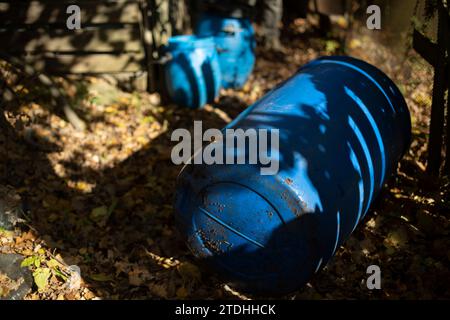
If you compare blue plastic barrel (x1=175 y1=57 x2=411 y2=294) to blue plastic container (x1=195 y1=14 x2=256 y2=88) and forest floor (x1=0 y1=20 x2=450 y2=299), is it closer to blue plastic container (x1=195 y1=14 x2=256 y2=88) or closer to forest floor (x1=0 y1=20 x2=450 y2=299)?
forest floor (x1=0 y1=20 x2=450 y2=299)

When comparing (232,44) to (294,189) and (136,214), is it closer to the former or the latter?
(136,214)

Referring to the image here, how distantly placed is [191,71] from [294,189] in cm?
370

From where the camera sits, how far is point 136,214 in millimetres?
4652

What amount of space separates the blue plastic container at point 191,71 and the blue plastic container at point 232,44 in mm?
463

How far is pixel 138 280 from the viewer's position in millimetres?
3949

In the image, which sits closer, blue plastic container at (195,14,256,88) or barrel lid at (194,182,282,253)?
barrel lid at (194,182,282,253)

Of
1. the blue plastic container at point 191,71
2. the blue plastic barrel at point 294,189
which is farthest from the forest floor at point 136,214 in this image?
the blue plastic barrel at point 294,189

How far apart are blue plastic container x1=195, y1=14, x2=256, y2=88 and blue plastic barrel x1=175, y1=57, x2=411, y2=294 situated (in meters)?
3.24

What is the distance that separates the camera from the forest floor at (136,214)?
3.86m

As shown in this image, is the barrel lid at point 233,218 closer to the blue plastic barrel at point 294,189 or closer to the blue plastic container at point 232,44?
the blue plastic barrel at point 294,189

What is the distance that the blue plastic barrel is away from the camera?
3.09 m

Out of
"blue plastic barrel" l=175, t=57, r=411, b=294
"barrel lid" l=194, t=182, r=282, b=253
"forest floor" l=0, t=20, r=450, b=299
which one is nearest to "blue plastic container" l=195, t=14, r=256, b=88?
"forest floor" l=0, t=20, r=450, b=299
